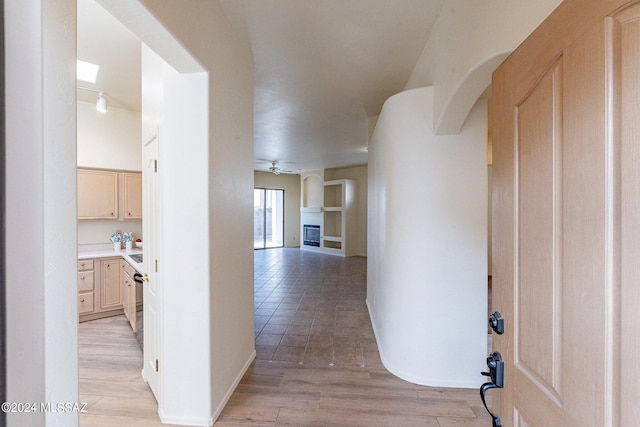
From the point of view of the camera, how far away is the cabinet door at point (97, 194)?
4027 millimetres

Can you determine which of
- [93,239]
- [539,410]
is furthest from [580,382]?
[93,239]

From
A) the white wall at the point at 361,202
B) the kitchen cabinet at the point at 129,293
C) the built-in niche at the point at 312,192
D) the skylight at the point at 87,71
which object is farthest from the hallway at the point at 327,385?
the built-in niche at the point at 312,192

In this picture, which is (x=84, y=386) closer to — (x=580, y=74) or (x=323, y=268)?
(x=580, y=74)

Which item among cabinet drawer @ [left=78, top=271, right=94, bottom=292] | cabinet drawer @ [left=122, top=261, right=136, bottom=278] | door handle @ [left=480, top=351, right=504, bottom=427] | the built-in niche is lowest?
cabinet drawer @ [left=78, top=271, right=94, bottom=292]

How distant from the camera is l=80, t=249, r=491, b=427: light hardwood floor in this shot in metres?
2.06

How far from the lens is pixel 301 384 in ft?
8.01

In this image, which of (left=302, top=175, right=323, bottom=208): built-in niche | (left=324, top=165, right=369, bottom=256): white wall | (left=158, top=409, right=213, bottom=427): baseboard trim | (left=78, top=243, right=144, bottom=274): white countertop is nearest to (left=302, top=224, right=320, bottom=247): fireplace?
(left=302, top=175, right=323, bottom=208): built-in niche

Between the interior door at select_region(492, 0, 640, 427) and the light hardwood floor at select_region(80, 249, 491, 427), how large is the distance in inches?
53.6

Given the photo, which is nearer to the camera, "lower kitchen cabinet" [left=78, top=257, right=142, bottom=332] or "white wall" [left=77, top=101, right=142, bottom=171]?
"lower kitchen cabinet" [left=78, top=257, right=142, bottom=332]

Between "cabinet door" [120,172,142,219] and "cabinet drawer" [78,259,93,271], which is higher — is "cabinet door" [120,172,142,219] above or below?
above

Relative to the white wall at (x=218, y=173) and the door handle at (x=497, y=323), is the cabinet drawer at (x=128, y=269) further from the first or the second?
the door handle at (x=497, y=323)

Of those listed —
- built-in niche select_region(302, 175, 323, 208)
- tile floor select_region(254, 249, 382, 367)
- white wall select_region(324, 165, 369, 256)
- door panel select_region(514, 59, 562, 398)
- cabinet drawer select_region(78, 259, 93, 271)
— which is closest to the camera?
door panel select_region(514, 59, 562, 398)

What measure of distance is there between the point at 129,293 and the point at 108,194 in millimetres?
1644

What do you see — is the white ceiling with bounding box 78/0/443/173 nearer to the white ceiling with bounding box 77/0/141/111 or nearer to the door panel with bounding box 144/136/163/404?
the white ceiling with bounding box 77/0/141/111
